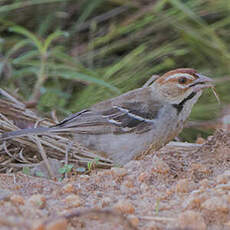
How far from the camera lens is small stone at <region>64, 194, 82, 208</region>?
276cm

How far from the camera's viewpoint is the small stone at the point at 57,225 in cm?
213

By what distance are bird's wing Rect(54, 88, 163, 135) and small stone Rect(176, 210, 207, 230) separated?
6.20ft

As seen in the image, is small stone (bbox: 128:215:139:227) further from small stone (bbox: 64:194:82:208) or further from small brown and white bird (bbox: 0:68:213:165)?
small brown and white bird (bbox: 0:68:213:165)

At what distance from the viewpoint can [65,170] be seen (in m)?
3.94

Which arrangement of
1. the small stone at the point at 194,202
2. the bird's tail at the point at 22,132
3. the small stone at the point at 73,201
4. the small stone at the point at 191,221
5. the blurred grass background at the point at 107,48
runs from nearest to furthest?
the small stone at the point at 191,221 < the small stone at the point at 194,202 < the small stone at the point at 73,201 < the bird's tail at the point at 22,132 < the blurred grass background at the point at 107,48

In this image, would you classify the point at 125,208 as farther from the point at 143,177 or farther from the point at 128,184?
the point at 143,177

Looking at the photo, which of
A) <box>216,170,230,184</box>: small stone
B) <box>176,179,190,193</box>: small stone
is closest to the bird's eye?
<box>216,170,230,184</box>: small stone

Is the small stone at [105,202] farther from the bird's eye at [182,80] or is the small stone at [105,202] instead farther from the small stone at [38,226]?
the bird's eye at [182,80]

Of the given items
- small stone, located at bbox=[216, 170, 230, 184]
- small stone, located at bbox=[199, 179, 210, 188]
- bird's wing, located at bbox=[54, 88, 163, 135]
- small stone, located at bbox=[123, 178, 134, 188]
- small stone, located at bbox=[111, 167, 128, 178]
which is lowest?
small stone, located at bbox=[123, 178, 134, 188]

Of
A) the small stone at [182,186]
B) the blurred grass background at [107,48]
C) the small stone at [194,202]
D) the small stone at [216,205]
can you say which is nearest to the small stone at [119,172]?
the small stone at [182,186]

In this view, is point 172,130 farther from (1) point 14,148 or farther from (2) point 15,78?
(2) point 15,78

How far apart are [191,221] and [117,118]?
6.92 feet

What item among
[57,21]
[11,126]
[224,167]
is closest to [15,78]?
[57,21]

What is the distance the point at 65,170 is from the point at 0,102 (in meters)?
1.49
